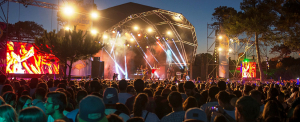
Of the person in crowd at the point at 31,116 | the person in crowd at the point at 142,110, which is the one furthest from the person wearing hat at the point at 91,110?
the person in crowd at the point at 142,110

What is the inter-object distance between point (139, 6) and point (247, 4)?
12973 millimetres

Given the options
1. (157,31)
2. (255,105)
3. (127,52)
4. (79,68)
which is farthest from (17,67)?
(255,105)

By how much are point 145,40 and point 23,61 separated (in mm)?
17078

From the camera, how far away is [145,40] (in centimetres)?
3728

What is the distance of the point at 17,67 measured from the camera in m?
28.0

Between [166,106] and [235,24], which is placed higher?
[235,24]

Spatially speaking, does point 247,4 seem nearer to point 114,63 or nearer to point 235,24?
point 235,24

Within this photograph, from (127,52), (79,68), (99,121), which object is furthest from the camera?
(127,52)

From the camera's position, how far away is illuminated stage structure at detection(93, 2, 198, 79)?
30406 millimetres

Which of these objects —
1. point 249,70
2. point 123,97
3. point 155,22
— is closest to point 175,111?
point 123,97

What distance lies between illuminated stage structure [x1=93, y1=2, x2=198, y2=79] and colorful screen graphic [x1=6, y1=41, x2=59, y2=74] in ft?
25.3

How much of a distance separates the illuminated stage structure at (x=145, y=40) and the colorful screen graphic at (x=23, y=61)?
7.71m

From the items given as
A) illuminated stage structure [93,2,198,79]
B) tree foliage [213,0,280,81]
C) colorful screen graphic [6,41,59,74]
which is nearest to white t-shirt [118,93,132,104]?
tree foliage [213,0,280,81]

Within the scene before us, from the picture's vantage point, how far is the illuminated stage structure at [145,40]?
30406mm
